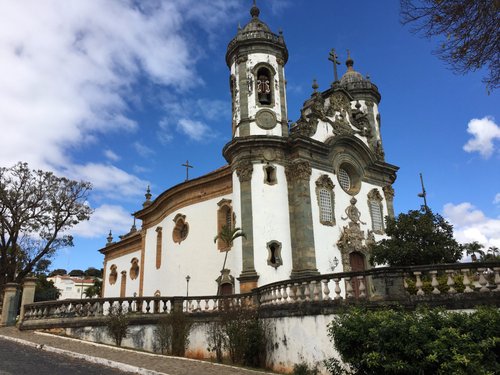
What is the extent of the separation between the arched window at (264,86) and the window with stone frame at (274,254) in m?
7.81

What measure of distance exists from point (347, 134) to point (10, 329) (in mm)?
19238

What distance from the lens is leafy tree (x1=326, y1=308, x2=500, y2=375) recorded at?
729 centimetres

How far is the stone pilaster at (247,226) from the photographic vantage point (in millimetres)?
19328

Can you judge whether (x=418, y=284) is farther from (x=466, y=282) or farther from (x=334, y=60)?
(x=334, y=60)

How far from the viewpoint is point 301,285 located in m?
12.7

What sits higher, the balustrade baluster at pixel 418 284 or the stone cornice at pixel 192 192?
the stone cornice at pixel 192 192

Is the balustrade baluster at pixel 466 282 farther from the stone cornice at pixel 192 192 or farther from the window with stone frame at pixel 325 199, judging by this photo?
the stone cornice at pixel 192 192

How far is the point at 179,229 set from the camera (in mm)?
28516

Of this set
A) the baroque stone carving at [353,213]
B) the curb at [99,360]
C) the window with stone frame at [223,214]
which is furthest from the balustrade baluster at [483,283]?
the window with stone frame at [223,214]

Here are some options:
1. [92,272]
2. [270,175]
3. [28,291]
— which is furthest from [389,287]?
[92,272]

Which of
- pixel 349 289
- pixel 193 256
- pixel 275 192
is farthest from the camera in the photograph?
pixel 193 256

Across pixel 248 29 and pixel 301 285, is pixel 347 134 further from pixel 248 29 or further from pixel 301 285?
pixel 301 285

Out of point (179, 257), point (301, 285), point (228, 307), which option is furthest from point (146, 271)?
point (301, 285)

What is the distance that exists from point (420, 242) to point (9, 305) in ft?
61.5
